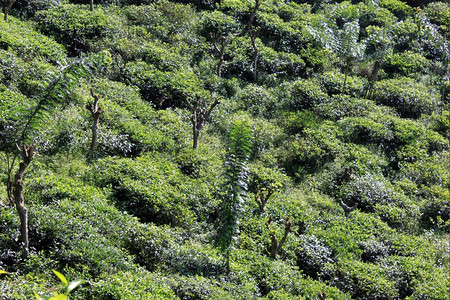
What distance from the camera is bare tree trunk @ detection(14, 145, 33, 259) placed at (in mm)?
7648

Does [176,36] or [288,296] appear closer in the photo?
[288,296]

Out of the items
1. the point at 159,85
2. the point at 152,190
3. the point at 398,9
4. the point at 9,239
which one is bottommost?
the point at 152,190

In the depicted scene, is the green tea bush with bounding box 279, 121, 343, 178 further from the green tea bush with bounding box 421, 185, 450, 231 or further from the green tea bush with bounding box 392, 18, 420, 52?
the green tea bush with bounding box 392, 18, 420, 52

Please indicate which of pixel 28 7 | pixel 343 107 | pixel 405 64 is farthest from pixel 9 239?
pixel 405 64

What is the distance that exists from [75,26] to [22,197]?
36.7ft

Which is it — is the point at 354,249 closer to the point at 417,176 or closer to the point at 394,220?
the point at 394,220

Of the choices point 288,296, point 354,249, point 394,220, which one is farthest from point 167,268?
point 394,220

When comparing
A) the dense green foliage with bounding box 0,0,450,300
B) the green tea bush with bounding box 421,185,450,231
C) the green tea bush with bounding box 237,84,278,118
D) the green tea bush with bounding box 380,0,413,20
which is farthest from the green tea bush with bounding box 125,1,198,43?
the green tea bush with bounding box 380,0,413,20

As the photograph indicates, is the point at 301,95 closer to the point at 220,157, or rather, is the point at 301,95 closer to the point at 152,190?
the point at 220,157

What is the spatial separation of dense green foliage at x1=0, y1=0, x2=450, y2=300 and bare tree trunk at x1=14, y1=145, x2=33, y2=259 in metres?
0.25

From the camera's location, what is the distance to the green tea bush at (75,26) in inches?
675

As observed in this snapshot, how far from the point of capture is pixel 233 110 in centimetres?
1734

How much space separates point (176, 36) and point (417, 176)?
1123 centimetres

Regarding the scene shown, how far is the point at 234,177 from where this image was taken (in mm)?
10445
